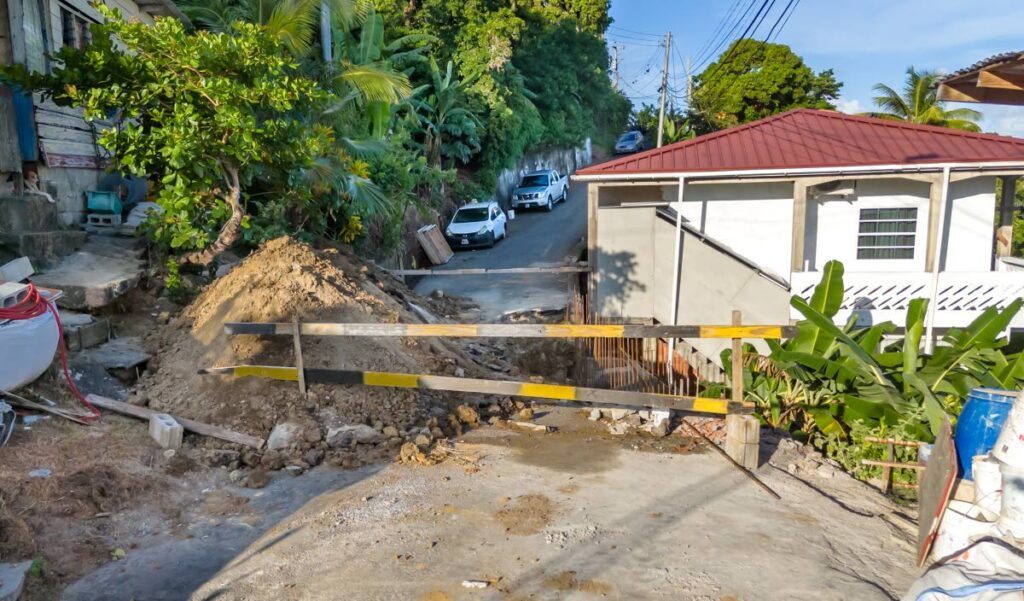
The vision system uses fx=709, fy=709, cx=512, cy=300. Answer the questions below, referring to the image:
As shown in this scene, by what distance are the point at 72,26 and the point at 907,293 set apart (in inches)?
654

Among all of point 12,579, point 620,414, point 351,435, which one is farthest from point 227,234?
point 12,579

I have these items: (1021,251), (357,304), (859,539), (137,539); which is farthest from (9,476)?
(1021,251)

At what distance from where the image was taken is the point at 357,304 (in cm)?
954

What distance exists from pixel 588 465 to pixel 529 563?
2091 mm

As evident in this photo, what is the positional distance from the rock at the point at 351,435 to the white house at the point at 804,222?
8.30 m

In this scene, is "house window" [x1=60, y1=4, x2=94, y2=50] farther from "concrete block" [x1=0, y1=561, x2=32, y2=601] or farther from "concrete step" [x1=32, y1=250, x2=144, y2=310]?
"concrete block" [x1=0, y1=561, x2=32, y2=601]

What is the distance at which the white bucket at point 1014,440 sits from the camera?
4301 millimetres

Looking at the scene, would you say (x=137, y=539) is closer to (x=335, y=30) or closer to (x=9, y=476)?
(x=9, y=476)

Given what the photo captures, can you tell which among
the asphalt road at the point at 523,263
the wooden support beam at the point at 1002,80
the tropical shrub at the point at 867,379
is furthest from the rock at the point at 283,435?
the asphalt road at the point at 523,263

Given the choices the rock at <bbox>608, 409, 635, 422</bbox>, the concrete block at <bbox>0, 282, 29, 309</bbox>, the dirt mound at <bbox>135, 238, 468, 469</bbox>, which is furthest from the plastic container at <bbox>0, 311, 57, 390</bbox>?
the rock at <bbox>608, 409, 635, 422</bbox>

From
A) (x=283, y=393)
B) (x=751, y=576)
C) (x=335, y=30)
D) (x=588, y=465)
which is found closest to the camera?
(x=751, y=576)

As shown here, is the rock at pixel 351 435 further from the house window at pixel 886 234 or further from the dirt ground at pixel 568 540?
the house window at pixel 886 234

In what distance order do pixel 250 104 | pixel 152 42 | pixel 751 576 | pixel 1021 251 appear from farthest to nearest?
pixel 1021 251 → pixel 250 104 → pixel 152 42 → pixel 751 576

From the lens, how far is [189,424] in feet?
22.9
